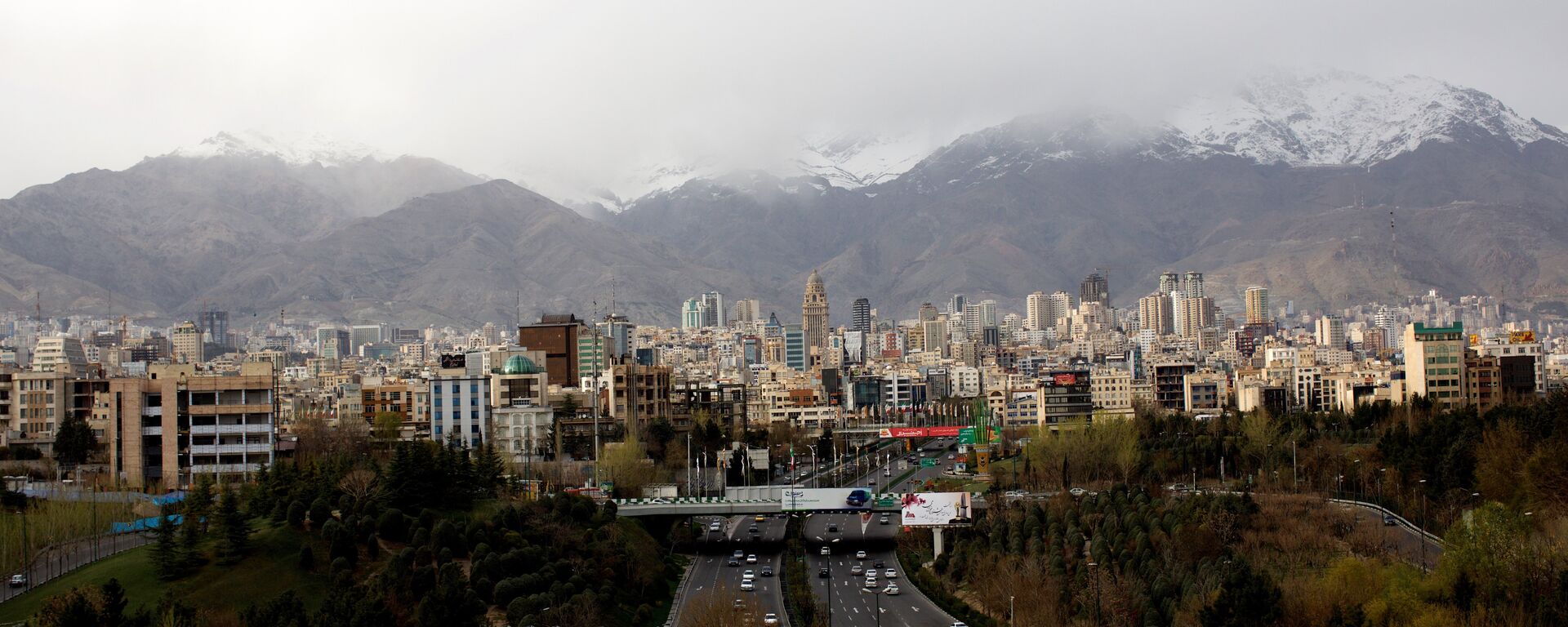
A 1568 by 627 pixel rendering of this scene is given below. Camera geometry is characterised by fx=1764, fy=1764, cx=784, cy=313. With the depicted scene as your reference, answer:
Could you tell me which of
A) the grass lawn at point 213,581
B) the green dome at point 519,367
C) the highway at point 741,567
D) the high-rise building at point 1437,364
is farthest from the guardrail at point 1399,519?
the green dome at point 519,367

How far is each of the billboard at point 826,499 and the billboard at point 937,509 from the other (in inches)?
171

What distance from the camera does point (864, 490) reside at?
226ft

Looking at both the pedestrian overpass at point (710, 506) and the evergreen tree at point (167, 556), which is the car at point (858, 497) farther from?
the evergreen tree at point (167, 556)

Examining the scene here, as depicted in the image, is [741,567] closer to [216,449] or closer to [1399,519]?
[216,449]

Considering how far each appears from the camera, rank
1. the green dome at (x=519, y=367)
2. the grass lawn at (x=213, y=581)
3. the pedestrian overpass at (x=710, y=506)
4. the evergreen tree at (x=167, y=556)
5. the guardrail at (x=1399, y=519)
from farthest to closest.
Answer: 1. the green dome at (x=519, y=367)
2. the pedestrian overpass at (x=710, y=506)
3. the guardrail at (x=1399, y=519)
4. the evergreen tree at (x=167, y=556)
5. the grass lawn at (x=213, y=581)

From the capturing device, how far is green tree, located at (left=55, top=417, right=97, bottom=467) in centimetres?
6769

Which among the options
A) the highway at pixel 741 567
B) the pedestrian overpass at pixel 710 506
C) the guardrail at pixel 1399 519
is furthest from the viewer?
the pedestrian overpass at pixel 710 506

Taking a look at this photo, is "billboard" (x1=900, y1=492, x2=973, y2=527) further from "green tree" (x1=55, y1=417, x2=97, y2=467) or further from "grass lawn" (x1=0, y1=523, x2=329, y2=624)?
"green tree" (x1=55, y1=417, x2=97, y2=467)

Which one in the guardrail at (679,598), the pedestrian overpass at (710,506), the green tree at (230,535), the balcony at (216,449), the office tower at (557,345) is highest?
the office tower at (557,345)

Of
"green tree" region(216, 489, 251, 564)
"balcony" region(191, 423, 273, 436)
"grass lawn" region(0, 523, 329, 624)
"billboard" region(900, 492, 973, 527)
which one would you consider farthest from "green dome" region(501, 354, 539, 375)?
"green tree" region(216, 489, 251, 564)

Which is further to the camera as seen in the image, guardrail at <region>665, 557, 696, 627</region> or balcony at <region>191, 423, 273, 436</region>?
balcony at <region>191, 423, 273, 436</region>

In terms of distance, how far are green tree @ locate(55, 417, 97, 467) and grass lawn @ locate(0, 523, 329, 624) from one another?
19414 millimetres

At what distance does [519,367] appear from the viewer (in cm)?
10375

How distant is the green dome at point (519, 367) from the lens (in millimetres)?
103188
